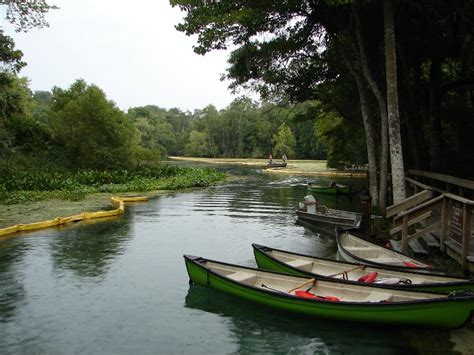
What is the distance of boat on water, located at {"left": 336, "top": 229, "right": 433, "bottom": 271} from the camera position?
962 cm

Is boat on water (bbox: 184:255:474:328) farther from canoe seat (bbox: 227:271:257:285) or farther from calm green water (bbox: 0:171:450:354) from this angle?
calm green water (bbox: 0:171:450:354)

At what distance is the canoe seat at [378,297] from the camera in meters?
8.10

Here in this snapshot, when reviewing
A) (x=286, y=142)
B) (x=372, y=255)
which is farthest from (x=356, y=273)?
(x=286, y=142)

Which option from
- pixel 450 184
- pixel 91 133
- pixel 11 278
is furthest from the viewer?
pixel 91 133

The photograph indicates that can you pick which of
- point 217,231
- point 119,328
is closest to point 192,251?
point 217,231

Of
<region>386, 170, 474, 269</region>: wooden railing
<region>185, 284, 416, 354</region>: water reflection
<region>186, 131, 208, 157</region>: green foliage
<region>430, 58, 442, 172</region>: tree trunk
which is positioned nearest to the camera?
<region>185, 284, 416, 354</region>: water reflection

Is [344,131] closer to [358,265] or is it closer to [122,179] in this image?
[122,179]

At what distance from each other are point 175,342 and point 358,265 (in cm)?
446

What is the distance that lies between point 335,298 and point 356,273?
1624mm

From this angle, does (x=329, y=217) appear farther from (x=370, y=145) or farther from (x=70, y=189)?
(x=70, y=189)

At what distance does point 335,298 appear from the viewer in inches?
331

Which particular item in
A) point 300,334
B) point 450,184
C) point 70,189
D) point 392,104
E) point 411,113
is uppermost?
point 411,113

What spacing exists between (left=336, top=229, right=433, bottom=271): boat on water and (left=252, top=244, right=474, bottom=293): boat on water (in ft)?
0.96

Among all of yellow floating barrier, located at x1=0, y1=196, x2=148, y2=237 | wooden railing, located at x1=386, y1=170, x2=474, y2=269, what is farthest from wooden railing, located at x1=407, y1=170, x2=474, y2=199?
yellow floating barrier, located at x1=0, y1=196, x2=148, y2=237
